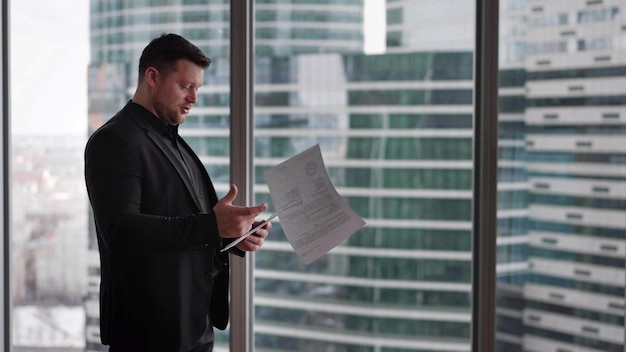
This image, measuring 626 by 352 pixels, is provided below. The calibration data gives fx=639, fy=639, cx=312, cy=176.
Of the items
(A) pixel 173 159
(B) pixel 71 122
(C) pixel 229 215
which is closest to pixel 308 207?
(C) pixel 229 215

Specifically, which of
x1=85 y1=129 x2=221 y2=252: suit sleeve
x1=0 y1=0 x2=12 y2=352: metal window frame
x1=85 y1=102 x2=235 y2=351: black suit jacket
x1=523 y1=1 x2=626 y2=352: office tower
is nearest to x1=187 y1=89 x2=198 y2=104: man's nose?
x1=85 y1=102 x2=235 y2=351: black suit jacket

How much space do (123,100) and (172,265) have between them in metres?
1.41

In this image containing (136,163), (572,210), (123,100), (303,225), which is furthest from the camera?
(123,100)

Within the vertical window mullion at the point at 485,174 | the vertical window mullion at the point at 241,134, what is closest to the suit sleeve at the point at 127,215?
the vertical window mullion at the point at 241,134

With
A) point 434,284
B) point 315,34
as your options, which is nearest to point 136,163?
point 315,34

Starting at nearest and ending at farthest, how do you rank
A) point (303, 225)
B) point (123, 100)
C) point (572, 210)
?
point (303, 225) → point (572, 210) → point (123, 100)

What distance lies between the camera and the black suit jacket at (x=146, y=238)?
1386mm

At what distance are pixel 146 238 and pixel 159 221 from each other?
0.15 ft

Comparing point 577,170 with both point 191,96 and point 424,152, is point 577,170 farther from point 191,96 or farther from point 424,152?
point 191,96

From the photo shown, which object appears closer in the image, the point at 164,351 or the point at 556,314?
the point at 164,351

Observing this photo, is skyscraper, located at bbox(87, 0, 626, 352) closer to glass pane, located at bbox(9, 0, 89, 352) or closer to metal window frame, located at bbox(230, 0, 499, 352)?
metal window frame, located at bbox(230, 0, 499, 352)

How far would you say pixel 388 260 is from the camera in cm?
259

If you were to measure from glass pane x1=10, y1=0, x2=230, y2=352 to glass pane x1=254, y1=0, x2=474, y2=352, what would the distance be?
0.21 m

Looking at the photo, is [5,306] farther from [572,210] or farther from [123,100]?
[572,210]
